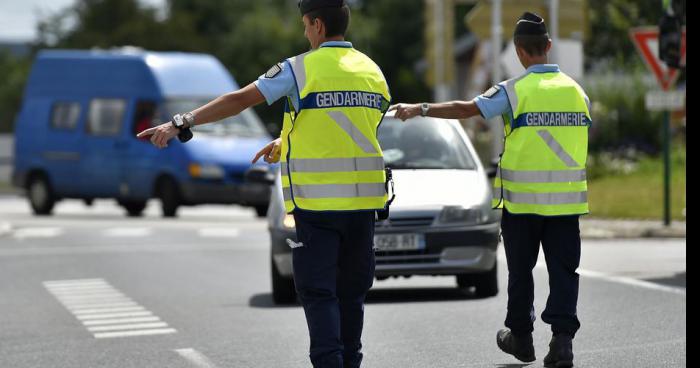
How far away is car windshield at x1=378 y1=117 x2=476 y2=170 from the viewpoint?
490 inches

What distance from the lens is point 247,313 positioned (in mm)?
11367

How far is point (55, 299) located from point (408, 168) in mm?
2986

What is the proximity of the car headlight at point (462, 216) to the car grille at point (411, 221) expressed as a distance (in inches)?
3.3

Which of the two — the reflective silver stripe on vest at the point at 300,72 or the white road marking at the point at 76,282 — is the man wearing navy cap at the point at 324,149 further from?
the white road marking at the point at 76,282

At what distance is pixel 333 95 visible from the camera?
6.85 metres

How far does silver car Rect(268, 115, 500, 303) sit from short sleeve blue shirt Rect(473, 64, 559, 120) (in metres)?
3.44

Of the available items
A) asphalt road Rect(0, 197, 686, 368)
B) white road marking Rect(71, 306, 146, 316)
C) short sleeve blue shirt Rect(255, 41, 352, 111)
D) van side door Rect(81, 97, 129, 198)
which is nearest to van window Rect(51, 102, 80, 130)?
van side door Rect(81, 97, 129, 198)

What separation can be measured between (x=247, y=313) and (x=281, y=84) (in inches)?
188

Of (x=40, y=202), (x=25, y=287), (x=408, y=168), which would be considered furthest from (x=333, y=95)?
(x=40, y=202)

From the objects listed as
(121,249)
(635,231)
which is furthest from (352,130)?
(635,231)

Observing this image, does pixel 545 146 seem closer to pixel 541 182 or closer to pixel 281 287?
pixel 541 182

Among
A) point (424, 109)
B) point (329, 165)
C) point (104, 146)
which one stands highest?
point (424, 109)

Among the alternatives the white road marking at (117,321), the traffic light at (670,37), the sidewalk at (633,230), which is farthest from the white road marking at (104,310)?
the sidewalk at (633,230)

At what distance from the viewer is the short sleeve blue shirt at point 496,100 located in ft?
26.2
